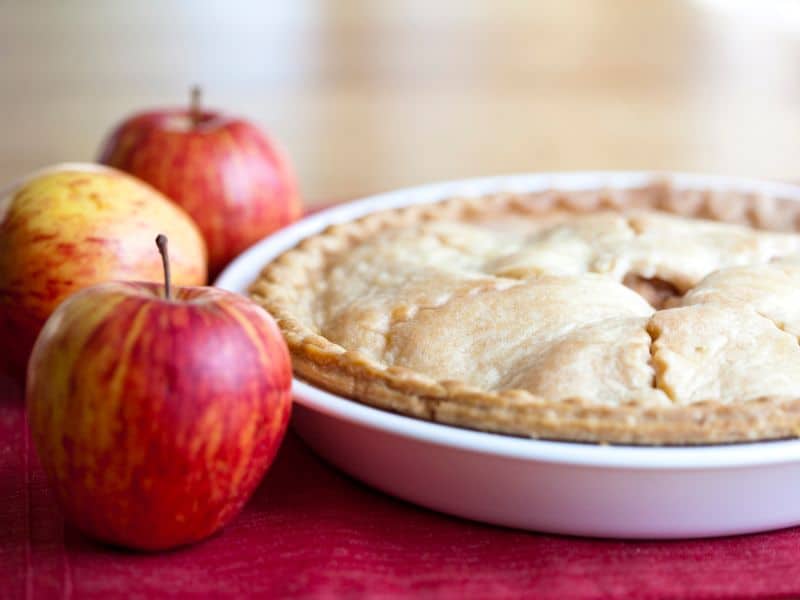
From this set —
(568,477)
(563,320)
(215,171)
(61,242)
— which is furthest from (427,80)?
(568,477)

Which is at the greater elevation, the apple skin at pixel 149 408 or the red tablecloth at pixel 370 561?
the apple skin at pixel 149 408

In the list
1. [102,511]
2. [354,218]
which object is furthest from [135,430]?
[354,218]

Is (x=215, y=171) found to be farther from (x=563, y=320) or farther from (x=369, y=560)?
(x=369, y=560)

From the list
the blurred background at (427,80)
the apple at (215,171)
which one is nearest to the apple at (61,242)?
the apple at (215,171)

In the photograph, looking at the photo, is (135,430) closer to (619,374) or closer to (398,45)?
(619,374)

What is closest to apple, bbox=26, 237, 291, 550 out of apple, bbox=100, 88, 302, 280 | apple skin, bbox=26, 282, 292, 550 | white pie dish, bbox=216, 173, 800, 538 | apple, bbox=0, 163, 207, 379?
apple skin, bbox=26, 282, 292, 550

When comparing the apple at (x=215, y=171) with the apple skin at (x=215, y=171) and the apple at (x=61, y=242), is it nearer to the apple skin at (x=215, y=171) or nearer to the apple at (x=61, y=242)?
the apple skin at (x=215, y=171)
